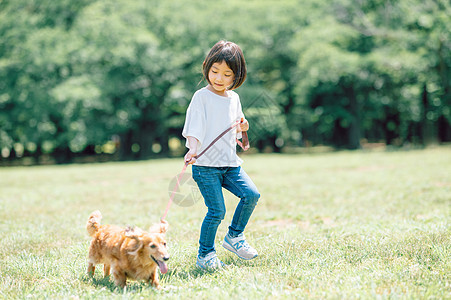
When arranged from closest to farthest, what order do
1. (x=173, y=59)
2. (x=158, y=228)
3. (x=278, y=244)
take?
(x=158, y=228) → (x=278, y=244) → (x=173, y=59)

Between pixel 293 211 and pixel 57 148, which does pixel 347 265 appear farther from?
pixel 57 148

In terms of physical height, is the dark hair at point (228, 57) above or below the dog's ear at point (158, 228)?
above

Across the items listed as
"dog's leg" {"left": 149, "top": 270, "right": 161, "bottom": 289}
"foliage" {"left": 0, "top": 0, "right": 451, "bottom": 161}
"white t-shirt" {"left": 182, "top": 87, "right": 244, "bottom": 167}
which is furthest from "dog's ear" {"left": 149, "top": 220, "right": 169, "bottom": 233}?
"foliage" {"left": 0, "top": 0, "right": 451, "bottom": 161}

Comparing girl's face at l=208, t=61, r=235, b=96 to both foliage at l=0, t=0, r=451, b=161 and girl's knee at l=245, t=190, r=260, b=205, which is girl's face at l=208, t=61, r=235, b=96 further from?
foliage at l=0, t=0, r=451, b=161

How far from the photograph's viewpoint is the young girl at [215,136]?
11.3 feet

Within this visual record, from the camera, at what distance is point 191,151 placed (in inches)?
130

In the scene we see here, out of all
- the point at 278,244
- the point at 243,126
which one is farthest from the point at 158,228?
the point at 278,244

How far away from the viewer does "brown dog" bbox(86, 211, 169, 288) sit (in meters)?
2.85

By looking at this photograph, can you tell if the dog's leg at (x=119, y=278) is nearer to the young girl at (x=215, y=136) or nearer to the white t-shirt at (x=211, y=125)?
the young girl at (x=215, y=136)

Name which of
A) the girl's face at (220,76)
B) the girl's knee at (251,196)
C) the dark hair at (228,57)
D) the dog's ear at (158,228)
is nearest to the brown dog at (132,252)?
the dog's ear at (158,228)

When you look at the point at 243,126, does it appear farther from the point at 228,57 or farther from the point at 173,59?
the point at 173,59

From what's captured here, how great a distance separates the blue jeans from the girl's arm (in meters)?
0.22

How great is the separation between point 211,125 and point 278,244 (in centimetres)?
154

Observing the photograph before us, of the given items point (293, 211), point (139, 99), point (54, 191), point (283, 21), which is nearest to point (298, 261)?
point (293, 211)
